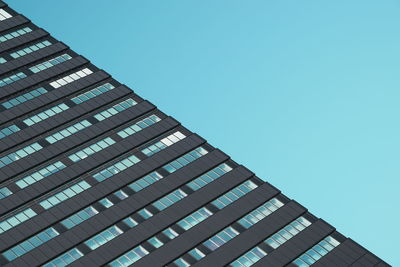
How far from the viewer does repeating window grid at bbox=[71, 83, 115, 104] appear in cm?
11375

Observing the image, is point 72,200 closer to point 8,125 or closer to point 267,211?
point 8,125

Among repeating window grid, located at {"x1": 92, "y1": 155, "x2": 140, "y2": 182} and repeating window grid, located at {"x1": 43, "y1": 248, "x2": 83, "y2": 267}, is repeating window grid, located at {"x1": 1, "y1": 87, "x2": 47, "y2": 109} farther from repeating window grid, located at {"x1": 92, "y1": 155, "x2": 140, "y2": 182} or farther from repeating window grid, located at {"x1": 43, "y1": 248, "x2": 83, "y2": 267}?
repeating window grid, located at {"x1": 43, "y1": 248, "x2": 83, "y2": 267}

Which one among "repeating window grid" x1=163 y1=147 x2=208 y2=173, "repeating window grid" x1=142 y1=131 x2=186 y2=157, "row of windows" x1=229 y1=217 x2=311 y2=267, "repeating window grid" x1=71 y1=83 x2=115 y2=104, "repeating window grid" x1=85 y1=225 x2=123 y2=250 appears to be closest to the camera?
"repeating window grid" x1=85 y1=225 x2=123 y2=250

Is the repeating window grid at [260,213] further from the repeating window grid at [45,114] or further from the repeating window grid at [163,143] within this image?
the repeating window grid at [45,114]

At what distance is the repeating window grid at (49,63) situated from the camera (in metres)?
118

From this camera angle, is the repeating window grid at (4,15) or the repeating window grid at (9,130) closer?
the repeating window grid at (9,130)

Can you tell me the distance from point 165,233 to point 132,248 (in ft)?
17.0

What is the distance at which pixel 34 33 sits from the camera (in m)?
125

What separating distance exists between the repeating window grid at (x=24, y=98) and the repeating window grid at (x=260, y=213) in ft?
124

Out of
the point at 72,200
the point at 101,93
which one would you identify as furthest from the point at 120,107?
the point at 72,200

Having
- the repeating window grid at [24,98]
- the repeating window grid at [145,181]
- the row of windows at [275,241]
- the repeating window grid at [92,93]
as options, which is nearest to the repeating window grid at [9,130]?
the repeating window grid at [24,98]

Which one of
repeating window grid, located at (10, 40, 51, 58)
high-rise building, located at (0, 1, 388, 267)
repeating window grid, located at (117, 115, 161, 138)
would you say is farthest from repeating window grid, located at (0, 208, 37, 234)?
repeating window grid, located at (10, 40, 51, 58)

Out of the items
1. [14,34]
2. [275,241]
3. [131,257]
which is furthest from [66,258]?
[14,34]

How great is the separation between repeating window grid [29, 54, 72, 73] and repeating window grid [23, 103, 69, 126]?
941cm
